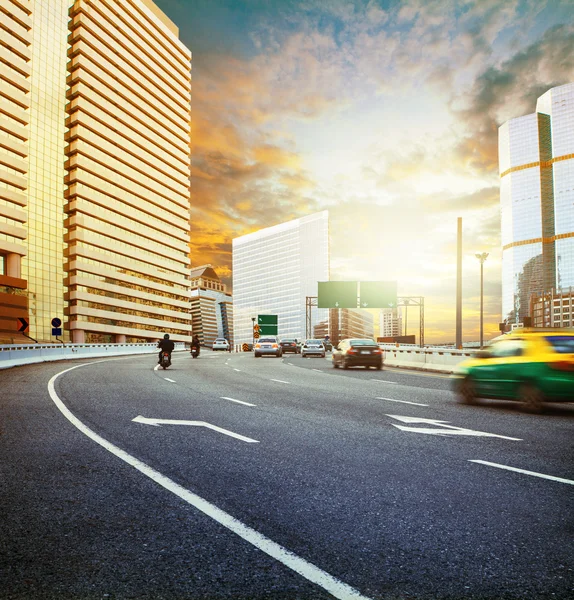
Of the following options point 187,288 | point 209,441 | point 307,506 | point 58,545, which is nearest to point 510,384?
point 209,441

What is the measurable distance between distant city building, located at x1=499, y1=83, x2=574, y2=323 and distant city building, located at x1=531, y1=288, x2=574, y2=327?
3.54m

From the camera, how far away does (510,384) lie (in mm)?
11125

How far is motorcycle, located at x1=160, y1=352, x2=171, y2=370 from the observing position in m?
25.4

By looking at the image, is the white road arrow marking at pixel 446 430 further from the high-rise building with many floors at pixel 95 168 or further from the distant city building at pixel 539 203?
the distant city building at pixel 539 203

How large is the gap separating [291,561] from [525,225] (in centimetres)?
20753

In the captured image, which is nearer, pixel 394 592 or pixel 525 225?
pixel 394 592

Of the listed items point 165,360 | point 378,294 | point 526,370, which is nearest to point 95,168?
point 378,294

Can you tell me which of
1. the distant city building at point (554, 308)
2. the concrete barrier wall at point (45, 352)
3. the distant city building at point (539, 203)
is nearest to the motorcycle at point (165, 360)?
the concrete barrier wall at point (45, 352)

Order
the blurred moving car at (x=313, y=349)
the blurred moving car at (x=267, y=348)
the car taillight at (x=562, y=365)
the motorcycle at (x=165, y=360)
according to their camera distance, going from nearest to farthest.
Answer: the car taillight at (x=562, y=365)
the motorcycle at (x=165, y=360)
the blurred moving car at (x=267, y=348)
the blurred moving car at (x=313, y=349)

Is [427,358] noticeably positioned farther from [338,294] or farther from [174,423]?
[338,294]

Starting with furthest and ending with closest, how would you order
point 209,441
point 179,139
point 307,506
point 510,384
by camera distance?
point 179,139 → point 510,384 → point 209,441 → point 307,506

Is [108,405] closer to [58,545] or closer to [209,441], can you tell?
[209,441]

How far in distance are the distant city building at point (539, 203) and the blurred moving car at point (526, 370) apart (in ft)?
584

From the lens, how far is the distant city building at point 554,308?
531 feet
